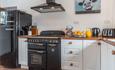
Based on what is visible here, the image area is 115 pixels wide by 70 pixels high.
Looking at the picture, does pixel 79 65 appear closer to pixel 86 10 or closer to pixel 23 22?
pixel 86 10

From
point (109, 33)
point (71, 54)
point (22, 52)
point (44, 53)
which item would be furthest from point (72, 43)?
point (22, 52)

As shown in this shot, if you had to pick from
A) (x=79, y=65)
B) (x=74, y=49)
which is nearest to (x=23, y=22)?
(x=74, y=49)

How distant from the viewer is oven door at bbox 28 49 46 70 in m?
3.38

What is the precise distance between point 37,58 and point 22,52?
1.69 feet

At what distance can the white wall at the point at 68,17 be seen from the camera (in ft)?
12.3

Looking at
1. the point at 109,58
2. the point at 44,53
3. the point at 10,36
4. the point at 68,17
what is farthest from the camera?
the point at 68,17

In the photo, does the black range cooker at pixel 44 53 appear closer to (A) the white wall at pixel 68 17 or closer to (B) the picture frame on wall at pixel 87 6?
(A) the white wall at pixel 68 17

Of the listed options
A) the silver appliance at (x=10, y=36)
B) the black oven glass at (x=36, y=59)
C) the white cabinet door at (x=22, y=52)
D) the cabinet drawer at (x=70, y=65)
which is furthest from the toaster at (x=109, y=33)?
the silver appliance at (x=10, y=36)

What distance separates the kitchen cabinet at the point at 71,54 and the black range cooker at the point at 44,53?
0.32ft

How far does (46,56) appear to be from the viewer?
132 inches

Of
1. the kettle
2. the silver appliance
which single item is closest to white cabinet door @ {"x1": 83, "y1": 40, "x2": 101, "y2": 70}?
the kettle

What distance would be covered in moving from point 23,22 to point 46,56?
1.19m

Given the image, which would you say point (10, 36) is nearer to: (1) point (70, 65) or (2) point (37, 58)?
(2) point (37, 58)

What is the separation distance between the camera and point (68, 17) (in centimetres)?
403
